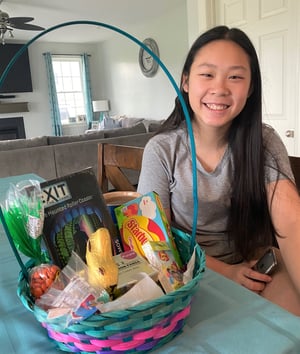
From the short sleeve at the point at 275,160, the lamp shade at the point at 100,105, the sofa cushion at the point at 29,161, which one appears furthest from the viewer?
the lamp shade at the point at 100,105

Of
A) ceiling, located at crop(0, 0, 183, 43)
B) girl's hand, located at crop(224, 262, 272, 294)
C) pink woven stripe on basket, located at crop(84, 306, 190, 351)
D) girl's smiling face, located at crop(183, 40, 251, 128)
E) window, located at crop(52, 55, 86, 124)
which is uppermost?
ceiling, located at crop(0, 0, 183, 43)

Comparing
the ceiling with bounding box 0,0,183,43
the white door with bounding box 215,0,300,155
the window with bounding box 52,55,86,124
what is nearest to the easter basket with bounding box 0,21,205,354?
the white door with bounding box 215,0,300,155

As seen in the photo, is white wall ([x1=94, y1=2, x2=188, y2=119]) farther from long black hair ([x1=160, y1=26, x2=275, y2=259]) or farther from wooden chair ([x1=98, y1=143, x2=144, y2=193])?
long black hair ([x1=160, y1=26, x2=275, y2=259])

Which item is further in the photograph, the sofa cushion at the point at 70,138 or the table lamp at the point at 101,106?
the table lamp at the point at 101,106

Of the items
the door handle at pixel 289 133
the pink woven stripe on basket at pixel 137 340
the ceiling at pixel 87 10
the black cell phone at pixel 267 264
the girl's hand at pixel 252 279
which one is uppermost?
the ceiling at pixel 87 10

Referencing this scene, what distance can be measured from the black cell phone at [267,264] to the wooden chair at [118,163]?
2.14 ft

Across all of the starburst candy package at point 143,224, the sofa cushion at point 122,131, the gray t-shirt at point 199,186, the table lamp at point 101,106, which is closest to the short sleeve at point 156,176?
the gray t-shirt at point 199,186

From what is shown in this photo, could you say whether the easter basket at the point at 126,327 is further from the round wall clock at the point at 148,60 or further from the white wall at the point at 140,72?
the round wall clock at the point at 148,60

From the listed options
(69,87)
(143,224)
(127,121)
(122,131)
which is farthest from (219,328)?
(69,87)

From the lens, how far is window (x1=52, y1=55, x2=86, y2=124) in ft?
23.2

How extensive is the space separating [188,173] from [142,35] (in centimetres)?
553

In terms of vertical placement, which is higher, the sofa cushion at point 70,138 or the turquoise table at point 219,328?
the sofa cushion at point 70,138

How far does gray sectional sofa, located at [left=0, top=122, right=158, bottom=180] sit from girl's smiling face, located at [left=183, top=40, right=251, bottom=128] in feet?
8.03

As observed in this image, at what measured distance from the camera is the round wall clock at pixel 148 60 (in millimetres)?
5648
